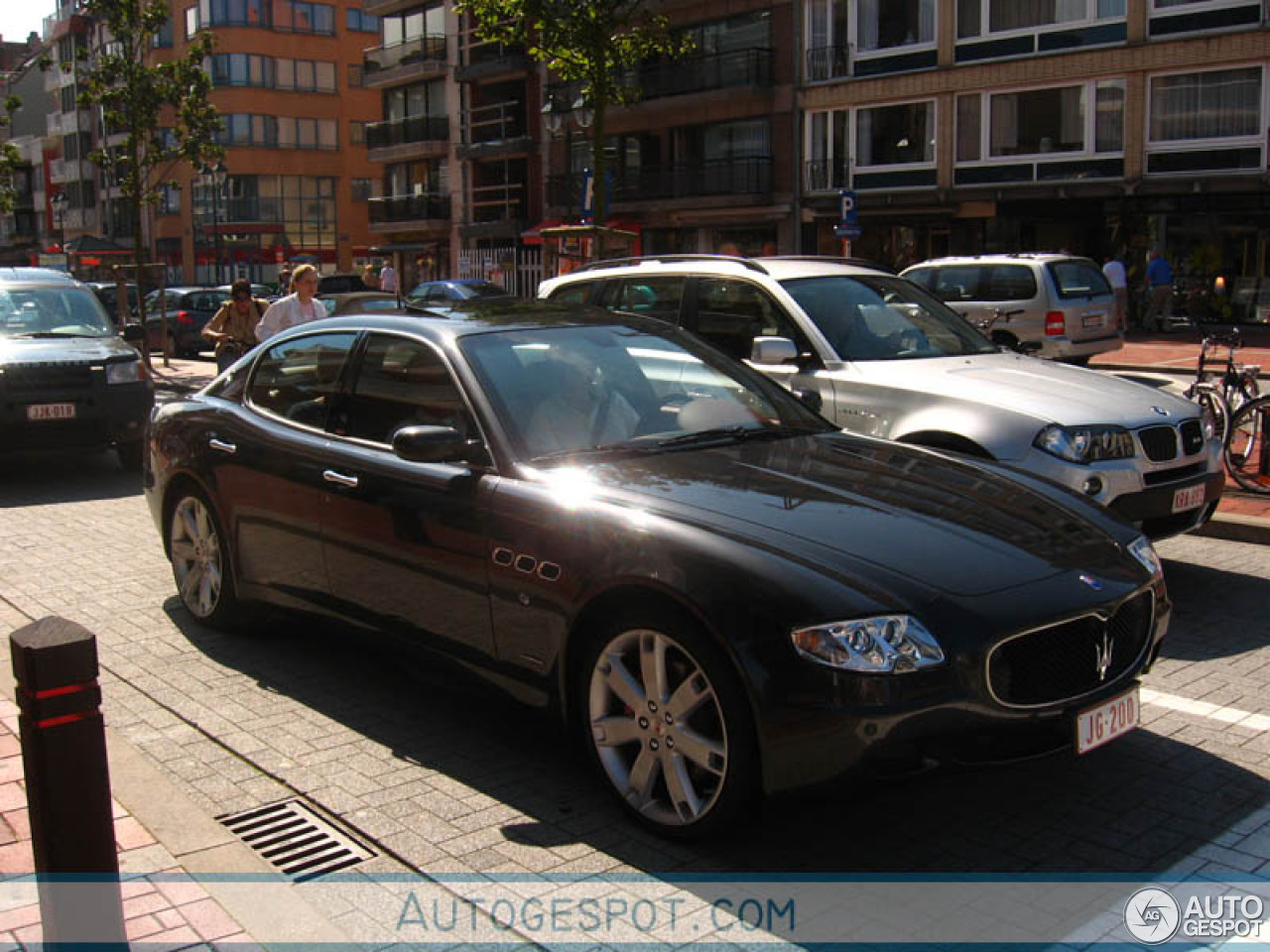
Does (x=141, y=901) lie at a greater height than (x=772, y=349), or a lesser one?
lesser

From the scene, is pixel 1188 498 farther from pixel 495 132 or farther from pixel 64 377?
pixel 495 132

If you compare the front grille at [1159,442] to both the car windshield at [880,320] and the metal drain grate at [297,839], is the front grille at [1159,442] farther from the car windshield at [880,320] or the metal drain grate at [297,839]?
the metal drain grate at [297,839]

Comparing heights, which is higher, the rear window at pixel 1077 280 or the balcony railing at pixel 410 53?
the balcony railing at pixel 410 53

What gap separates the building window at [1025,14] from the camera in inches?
1264

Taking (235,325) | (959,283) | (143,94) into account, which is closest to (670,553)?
(235,325)

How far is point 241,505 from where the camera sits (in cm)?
597

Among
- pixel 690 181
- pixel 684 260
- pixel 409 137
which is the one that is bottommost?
pixel 684 260

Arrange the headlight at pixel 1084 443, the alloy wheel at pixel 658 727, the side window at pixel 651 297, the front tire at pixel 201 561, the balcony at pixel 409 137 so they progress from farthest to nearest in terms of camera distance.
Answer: the balcony at pixel 409 137 < the side window at pixel 651 297 < the headlight at pixel 1084 443 < the front tire at pixel 201 561 < the alloy wheel at pixel 658 727

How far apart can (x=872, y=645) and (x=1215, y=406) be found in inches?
276

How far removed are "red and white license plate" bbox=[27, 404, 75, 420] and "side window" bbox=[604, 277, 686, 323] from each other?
16.9ft

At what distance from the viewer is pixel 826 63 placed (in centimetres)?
3794

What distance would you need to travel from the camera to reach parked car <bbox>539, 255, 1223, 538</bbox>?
6750 mm

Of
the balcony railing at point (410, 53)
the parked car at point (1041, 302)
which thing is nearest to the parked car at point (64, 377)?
the parked car at point (1041, 302)

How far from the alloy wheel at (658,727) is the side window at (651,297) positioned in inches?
181
